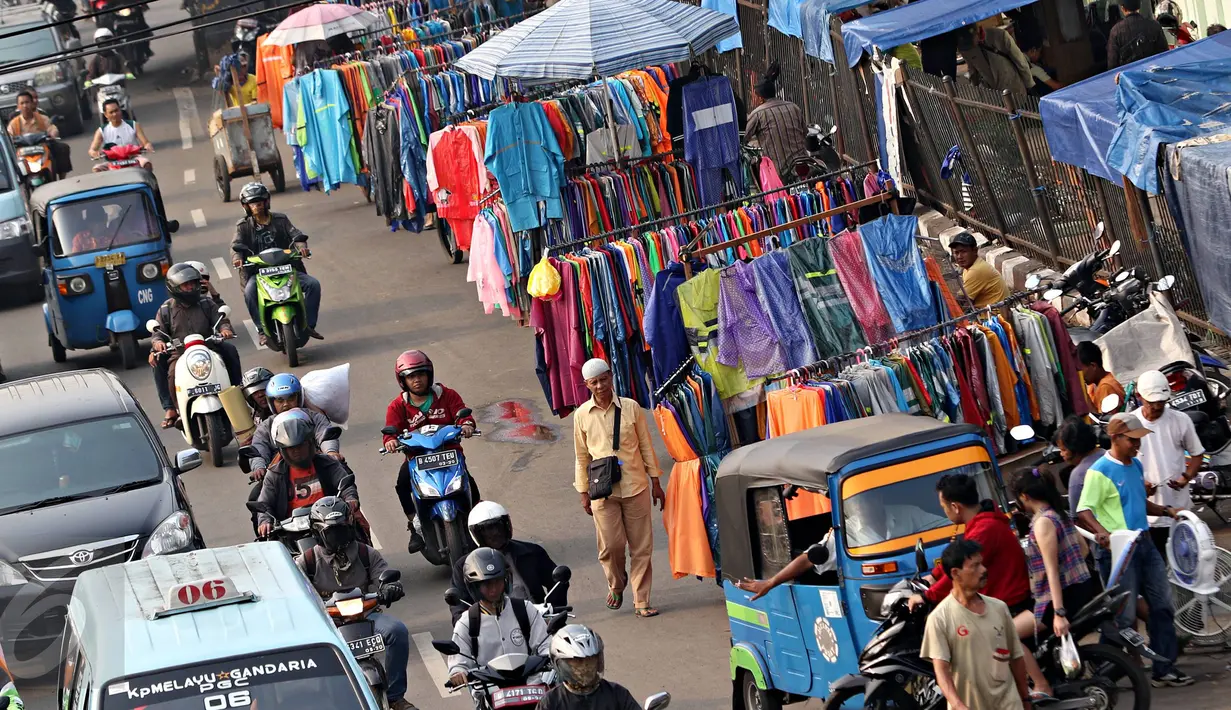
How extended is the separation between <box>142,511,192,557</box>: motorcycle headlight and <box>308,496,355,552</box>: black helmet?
2087 millimetres

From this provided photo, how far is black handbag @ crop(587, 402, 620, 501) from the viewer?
1288cm

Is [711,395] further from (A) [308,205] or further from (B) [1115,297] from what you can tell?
(A) [308,205]

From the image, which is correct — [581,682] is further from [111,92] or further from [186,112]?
[186,112]

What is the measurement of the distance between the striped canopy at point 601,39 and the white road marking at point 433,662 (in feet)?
21.9

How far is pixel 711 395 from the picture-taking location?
13148 mm

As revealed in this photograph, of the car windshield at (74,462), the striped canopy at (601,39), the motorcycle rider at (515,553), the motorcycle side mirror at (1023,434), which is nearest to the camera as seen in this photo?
the motorcycle rider at (515,553)

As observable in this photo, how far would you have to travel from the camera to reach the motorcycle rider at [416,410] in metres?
13.8

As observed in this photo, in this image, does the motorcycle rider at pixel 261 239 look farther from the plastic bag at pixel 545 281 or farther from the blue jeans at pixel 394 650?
the blue jeans at pixel 394 650

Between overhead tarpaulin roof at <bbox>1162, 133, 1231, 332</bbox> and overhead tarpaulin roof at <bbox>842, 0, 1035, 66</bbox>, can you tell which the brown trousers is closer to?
overhead tarpaulin roof at <bbox>1162, 133, 1231, 332</bbox>

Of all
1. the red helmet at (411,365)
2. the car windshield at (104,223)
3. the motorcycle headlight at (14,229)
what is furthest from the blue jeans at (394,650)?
the motorcycle headlight at (14,229)

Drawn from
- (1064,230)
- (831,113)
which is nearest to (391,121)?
(831,113)

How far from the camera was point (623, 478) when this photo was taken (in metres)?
13.1

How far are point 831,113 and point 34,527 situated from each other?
12.1 metres

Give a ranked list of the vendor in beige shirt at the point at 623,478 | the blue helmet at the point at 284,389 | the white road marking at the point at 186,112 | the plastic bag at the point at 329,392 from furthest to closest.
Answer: the white road marking at the point at 186,112, the plastic bag at the point at 329,392, the blue helmet at the point at 284,389, the vendor in beige shirt at the point at 623,478
